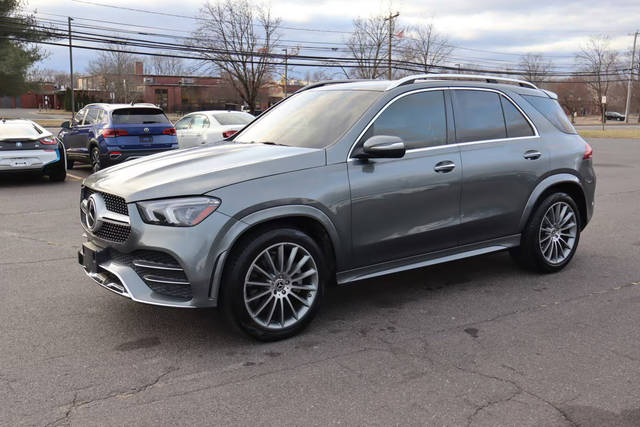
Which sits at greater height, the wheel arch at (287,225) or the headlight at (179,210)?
the headlight at (179,210)

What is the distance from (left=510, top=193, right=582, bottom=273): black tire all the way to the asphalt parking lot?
0.15 m

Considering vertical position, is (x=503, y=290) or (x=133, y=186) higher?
(x=133, y=186)

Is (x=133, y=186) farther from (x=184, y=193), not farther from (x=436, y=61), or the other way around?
(x=436, y=61)

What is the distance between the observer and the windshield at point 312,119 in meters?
4.71

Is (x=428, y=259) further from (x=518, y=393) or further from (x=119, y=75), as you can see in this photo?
Answer: (x=119, y=75)

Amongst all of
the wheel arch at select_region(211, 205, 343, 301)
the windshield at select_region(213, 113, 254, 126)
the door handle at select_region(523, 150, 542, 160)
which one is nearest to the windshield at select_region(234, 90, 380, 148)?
the wheel arch at select_region(211, 205, 343, 301)

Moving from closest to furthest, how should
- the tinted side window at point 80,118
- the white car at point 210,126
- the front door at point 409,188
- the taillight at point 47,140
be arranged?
the front door at point 409,188, the taillight at point 47,140, the tinted side window at point 80,118, the white car at point 210,126

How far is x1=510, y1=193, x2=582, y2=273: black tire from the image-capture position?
18.5 ft

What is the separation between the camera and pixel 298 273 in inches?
166

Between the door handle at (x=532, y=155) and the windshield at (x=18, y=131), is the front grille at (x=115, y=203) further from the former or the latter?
the windshield at (x=18, y=131)

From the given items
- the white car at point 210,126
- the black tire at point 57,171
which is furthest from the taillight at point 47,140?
the white car at point 210,126

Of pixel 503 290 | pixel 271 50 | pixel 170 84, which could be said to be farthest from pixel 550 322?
pixel 170 84

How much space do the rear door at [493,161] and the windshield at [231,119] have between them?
11108mm

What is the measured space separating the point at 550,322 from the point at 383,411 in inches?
77.8
